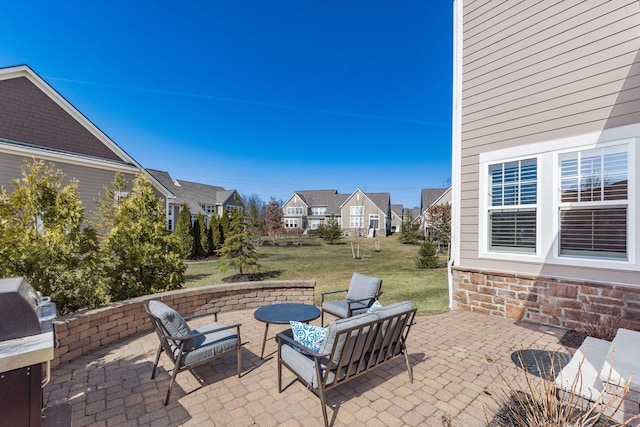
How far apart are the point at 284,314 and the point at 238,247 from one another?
6.61 metres

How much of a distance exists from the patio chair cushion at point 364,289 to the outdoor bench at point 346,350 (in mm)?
1795

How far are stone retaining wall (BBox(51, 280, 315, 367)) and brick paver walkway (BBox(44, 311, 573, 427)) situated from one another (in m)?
0.19

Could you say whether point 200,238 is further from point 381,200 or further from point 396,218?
point 396,218

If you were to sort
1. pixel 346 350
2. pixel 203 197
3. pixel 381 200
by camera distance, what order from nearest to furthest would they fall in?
pixel 346 350 < pixel 203 197 < pixel 381 200

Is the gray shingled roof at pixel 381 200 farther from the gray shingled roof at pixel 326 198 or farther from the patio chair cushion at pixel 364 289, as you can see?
the patio chair cushion at pixel 364 289

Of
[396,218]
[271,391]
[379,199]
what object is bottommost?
[271,391]

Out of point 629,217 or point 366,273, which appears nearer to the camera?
point 629,217

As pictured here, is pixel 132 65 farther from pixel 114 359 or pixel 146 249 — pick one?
pixel 114 359

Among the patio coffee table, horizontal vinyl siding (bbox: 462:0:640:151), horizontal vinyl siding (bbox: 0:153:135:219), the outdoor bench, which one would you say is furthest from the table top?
horizontal vinyl siding (bbox: 0:153:135:219)

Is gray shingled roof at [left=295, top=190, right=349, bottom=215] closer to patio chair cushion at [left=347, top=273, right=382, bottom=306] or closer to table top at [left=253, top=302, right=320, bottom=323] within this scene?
patio chair cushion at [left=347, top=273, right=382, bottom=306]

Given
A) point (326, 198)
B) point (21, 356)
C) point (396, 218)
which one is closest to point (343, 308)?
point (21, 356)

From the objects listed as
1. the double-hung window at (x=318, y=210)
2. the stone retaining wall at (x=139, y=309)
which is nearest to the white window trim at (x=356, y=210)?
the double-hung window at (x=318, y=210)

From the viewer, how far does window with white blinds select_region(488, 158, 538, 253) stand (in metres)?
5.32

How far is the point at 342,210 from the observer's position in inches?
1634
